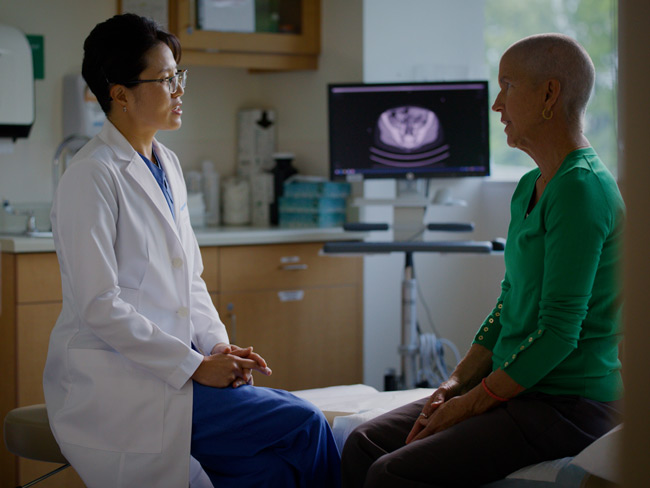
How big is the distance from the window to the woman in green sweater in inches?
3.5

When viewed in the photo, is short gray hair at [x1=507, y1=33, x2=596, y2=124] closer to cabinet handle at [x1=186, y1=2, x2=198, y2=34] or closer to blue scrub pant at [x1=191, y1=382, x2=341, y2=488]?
blue scrub pant at [x1=191, y1=382, x2=341, y2=488]

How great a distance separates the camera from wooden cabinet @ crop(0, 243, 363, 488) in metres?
2.65

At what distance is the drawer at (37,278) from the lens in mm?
2635

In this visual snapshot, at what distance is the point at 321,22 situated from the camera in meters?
3.43

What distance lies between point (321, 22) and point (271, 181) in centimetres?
76

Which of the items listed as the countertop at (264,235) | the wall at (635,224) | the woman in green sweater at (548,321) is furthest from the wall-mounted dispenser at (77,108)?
the wall at (635,224)

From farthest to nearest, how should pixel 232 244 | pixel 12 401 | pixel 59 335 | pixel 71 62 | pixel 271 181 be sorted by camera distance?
pixel 271 181 → pixel 71 62 → pixel 232 244 → pixel 12 401 → pixel 59 335

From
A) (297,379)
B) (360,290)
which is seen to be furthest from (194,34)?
(297,379)

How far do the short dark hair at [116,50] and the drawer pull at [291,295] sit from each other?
1539mm

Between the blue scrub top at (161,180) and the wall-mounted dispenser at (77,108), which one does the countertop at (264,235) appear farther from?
the blue scrub top at (161,180)

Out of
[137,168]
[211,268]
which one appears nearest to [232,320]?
[211,268]

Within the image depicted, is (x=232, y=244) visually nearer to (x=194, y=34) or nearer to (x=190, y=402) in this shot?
(x=194, y=34)

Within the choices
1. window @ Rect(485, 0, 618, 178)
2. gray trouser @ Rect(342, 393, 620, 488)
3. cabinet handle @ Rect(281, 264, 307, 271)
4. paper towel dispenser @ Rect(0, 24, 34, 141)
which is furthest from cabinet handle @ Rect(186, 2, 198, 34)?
gray trouser @ Rect(342, 393, 620, 488)

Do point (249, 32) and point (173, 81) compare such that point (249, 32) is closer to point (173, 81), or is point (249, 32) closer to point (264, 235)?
point (264, 235)
